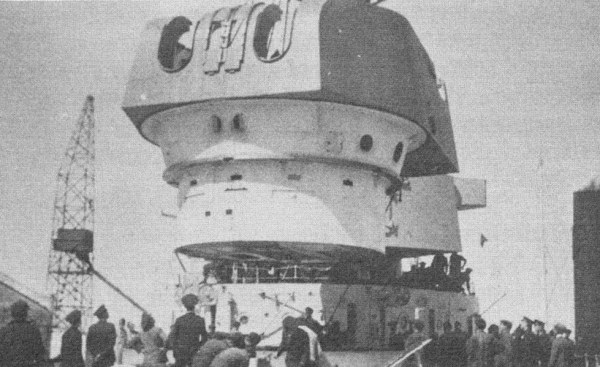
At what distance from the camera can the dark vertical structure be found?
22.8m

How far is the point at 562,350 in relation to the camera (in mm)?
18984

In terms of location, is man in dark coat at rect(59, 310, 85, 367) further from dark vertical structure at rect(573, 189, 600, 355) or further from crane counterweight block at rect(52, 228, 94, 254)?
dark vertical structure at rect(573, 189, 600, 355)

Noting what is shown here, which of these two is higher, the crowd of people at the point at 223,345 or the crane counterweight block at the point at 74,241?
the crane counterweight block at the point at 74,241

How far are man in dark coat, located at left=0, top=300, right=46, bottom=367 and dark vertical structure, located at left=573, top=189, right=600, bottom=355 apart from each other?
16225 mm

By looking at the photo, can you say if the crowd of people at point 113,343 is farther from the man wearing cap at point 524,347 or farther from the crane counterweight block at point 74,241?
the crane counterweight block at point 74,241

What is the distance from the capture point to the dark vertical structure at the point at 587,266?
22750mm

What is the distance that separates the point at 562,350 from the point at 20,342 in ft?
41.4

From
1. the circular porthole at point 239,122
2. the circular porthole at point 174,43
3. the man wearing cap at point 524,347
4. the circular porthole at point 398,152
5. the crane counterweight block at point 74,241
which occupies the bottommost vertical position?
the man wearing cap at point 524,347

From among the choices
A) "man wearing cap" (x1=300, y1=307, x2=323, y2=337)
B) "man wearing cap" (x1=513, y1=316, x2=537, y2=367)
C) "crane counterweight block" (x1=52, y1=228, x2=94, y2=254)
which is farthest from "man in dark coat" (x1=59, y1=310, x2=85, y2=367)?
"man wearing cap" (x1=513, y1=316, x2=537, y2=367)

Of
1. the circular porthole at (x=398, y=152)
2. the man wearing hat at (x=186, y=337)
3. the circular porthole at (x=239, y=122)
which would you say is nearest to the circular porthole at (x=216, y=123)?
the circular porthole at (x=239, y=122)

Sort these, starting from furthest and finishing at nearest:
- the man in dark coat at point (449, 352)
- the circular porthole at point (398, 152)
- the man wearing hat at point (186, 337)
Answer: the circular porthole at point (398, 152) → the man wearing hat at point (186, 337) → the man in dark coat at point (449, 352)

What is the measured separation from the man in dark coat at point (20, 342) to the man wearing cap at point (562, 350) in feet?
40.2

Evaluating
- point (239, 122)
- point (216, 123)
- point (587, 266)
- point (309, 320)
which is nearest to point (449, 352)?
point (309, 320)

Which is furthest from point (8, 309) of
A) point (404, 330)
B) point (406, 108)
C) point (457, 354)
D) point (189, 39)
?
point (404, 330)
